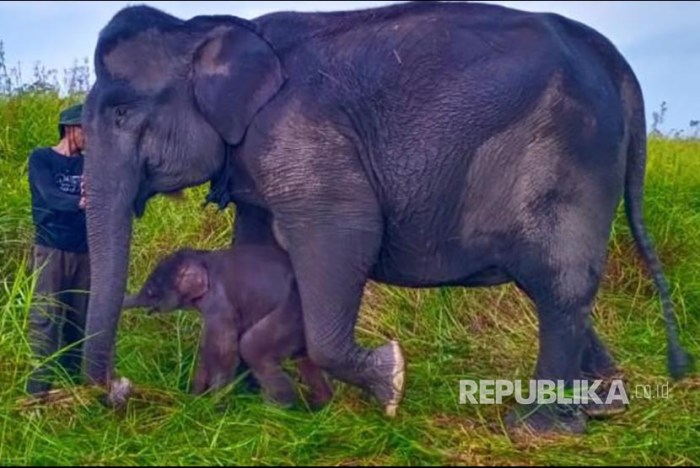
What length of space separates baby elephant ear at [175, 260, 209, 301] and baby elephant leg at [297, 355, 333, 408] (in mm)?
492

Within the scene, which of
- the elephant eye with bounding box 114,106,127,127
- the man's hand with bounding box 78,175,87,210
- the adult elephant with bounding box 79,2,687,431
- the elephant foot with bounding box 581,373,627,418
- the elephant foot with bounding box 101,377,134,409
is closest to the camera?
the elephant foot with bounding box 101,377,134,409

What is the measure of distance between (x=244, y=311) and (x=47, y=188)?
1.03 m

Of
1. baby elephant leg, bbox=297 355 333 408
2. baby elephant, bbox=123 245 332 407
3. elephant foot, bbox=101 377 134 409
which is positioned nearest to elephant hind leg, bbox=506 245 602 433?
baby elephant leg, bbox=297 355 333 408

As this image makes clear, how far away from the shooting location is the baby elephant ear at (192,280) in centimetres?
523

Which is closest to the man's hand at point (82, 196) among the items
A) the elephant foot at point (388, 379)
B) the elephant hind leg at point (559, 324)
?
the elephant foot at point (388, 379)

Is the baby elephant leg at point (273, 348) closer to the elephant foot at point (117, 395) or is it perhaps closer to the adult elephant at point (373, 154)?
the adult elephant at point (373, 154)

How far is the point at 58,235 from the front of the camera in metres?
5.46

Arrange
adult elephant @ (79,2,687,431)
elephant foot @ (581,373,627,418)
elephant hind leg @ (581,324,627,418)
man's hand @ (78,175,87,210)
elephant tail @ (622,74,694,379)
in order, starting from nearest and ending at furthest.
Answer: adult elephant @ (79,2,687,431) < man's hand @ (78,175,87,210) < elephant foot @ (581,373,627,418) < elephant tail @ (622,74,694,379) < elephant hind leg @ (581,324,627,418)

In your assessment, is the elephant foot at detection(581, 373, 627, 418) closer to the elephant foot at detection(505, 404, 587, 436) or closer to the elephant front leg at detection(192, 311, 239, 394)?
the elephant foot at detection(505, 404, 587, 436)

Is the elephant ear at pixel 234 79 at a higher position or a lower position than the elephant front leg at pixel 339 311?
higher

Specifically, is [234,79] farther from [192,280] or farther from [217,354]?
[217,354]

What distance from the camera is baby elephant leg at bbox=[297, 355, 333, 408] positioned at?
5.15 metres

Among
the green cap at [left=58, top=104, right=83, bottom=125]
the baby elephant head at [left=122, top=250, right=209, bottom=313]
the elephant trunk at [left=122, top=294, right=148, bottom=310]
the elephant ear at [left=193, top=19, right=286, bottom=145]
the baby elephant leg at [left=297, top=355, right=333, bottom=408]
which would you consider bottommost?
the baby elephant leg at [left=297, top=355, right=333, bottom=408]

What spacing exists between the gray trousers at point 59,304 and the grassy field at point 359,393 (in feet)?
0.27
